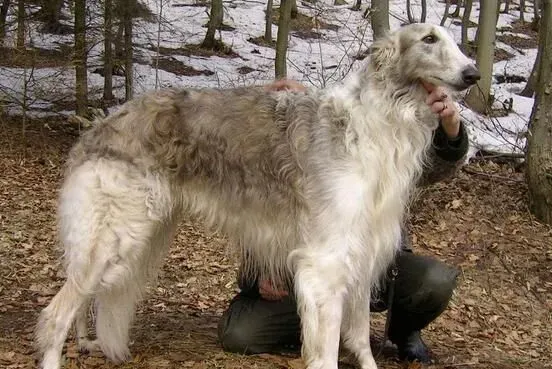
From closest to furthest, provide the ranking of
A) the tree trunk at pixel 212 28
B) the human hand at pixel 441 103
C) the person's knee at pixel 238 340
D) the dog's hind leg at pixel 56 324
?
the human hand at pixel 441 103, the dog's hind leg at pixel 56 324, the person's knee at pixel 238 340, the tree trunk at pixel 212 28

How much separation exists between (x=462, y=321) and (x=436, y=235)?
218 centimetres

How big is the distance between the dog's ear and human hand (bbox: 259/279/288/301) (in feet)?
5.00

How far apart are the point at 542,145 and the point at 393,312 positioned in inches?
163

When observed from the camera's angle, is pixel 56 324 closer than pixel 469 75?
No

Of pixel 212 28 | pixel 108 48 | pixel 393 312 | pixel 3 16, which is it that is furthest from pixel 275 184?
pixel 212 28

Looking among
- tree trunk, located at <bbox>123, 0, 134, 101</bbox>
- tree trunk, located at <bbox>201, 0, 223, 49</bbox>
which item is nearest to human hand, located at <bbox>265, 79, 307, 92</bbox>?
tree trunk, located at <bbox>123, 0, 134, 101</bbox>

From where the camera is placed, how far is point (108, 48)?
12.5 m

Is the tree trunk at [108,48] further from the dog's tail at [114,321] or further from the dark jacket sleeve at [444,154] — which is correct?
the dark jacket sleeve at [444,154]

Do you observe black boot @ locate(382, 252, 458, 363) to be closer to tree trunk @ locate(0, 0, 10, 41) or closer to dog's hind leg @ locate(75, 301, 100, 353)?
dog's hind leg @ locate(75, 301, 100, 353)

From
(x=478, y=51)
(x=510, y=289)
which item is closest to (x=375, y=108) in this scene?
(x=510, y=289)

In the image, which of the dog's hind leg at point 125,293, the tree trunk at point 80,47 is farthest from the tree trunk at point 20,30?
the dog's hind leg at point 125,293

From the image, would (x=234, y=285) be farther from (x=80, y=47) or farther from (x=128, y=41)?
(x=128, y=41)

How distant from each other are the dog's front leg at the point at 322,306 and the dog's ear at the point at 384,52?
1006 millimetres

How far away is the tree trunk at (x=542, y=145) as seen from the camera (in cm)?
795
